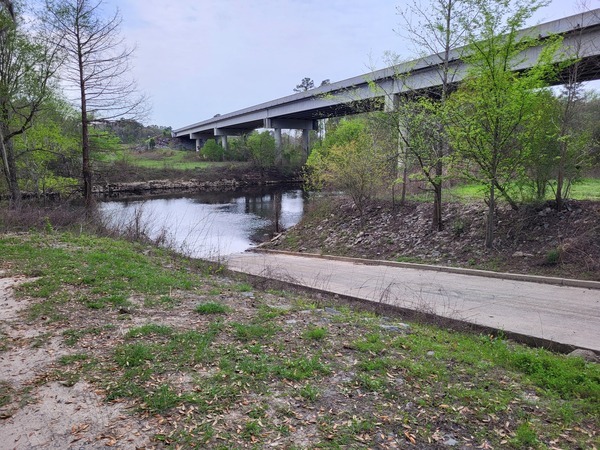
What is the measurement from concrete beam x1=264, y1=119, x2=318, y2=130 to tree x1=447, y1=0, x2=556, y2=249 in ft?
174

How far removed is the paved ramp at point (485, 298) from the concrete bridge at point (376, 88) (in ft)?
22.5

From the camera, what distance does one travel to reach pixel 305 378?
4.61 meters

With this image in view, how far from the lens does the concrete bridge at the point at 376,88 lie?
15477 mm

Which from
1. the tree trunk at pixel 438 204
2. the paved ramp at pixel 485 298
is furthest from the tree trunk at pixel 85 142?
the tree trunk at pixel 438 204

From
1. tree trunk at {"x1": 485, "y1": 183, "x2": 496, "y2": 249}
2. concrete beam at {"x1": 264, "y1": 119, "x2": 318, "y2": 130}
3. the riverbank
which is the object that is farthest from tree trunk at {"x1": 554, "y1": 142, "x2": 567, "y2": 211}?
the riverbank

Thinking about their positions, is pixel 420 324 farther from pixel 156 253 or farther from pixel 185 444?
pixel 156 253

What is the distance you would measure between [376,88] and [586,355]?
13.6 m

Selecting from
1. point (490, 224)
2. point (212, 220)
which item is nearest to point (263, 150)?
point (212, 220)

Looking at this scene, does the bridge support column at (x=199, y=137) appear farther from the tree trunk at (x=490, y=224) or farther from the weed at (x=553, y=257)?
the weed at (x=553, y=257)

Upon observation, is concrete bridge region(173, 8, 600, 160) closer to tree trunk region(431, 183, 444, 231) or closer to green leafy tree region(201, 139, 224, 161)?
green leafy tree region(201, 139, 224, 161)

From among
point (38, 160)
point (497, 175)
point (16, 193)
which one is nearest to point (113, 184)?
point (38, 160)

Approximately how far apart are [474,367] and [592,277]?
7335mm

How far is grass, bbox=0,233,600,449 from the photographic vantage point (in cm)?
370

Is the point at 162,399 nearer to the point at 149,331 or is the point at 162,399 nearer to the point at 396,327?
the point at 149,331
